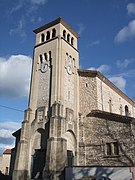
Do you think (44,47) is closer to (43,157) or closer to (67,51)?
(67,51)

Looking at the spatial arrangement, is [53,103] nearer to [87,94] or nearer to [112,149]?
[87,94]

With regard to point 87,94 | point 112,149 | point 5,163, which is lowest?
point 5,163

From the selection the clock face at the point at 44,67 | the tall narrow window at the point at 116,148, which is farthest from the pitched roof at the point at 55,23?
the tall narrow window at the point at 116,148

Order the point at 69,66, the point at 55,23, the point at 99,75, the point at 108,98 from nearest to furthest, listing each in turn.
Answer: the point at 69,66, the point at 99,75, the point at 55,23, the point at 108,98

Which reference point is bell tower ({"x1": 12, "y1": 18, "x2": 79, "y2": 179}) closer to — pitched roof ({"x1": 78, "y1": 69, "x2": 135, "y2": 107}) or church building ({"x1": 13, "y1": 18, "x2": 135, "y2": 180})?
church building ({"x1": 13, "y1": 18, "x2": 135, "y2": 180})

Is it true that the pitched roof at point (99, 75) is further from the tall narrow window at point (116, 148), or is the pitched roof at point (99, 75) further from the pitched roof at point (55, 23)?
the tall narrow window at point (116, 148)

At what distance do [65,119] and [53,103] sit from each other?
6.56 feet

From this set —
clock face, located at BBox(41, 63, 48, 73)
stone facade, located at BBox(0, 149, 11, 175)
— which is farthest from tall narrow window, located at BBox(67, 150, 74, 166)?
stone facade, located at BBox(0, 149, 11, 175)

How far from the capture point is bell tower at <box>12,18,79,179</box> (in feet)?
58.7

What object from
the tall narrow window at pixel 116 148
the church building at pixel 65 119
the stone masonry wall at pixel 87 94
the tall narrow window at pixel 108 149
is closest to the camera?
the church building at pixel 65 119

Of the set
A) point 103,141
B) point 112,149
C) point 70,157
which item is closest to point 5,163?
point 70,157

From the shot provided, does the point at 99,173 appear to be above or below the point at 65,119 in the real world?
below

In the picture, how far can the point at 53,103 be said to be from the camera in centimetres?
2034

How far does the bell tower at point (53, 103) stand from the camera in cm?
1789
